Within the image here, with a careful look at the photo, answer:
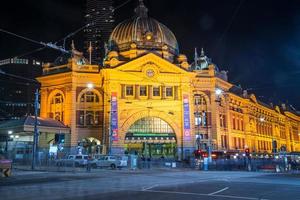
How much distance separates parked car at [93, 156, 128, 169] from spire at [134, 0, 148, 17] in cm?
3972

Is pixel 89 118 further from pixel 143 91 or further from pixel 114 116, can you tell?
pixel 143 91

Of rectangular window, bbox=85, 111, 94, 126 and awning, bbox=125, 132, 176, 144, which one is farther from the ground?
rectangular window, bbox=85, 111, 94, 126

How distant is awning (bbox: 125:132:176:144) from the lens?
63787mm

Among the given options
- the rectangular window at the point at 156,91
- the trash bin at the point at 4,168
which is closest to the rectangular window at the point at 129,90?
the rectangular window at the point at 156,91

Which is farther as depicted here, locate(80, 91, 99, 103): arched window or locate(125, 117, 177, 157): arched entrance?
locate(80, 91, 99, 103): arched window

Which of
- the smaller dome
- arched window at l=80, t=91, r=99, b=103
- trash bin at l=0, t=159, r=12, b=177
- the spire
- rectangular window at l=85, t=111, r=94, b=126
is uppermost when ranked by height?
the spire

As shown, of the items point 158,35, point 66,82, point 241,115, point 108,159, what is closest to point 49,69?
point 66,82

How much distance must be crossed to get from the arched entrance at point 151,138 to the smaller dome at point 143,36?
15.4 m

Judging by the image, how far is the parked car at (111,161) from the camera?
156 feet

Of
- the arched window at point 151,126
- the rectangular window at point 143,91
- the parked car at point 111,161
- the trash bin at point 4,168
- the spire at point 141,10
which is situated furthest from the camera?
the spire at point 141,10

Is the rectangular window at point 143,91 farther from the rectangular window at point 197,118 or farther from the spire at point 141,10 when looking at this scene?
the spire at point 141,10

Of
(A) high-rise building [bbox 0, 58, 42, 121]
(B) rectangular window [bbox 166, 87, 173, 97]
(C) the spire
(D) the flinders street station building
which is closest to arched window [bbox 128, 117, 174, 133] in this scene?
(D) the flinders street station building

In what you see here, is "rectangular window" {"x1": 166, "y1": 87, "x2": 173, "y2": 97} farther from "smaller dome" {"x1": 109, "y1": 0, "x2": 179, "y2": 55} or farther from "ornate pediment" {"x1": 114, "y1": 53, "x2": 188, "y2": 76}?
"smaller dome" {"x1": 109, "y1": 0, "x2": 179, "y2": 55}

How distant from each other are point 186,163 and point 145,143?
10.2 m
